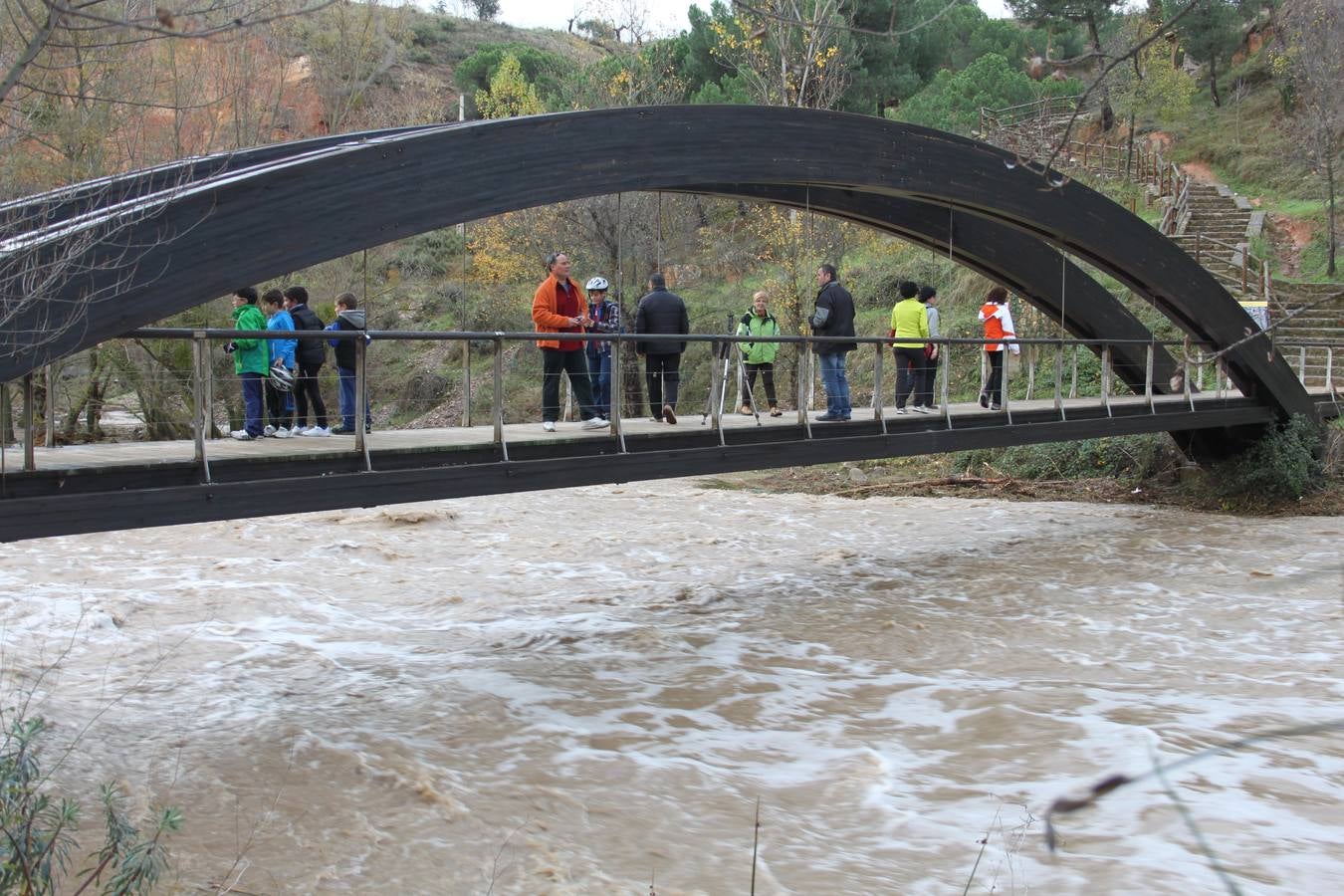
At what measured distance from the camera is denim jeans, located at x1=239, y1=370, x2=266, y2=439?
28.1 feet

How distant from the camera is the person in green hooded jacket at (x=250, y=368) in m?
8.59

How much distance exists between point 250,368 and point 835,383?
214 inches

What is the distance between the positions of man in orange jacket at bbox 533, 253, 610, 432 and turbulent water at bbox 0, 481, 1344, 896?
2187mm

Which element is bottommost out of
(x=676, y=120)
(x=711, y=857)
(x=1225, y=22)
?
(x=711, y=857)

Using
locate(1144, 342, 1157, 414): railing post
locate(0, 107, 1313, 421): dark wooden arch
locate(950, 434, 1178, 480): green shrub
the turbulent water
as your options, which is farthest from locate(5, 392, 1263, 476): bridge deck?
locate(950, 434, 1178, 480): green shrub

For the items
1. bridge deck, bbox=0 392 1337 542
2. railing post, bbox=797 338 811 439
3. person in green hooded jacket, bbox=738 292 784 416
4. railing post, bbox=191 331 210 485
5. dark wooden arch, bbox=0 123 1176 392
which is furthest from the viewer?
person in green hooded jacket, bbox=738 292 784 416

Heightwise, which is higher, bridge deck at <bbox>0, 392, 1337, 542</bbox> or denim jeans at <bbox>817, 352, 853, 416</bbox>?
denim jeans at <bbox>817, 352, 853, 416</bbox>

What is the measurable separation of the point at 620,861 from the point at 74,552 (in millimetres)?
11260

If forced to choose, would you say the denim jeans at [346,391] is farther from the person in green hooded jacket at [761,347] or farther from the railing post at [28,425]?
the person in green hooded jacket at [761,347]

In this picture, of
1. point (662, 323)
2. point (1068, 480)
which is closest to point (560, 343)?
point (662, 323)

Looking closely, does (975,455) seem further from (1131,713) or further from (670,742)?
(670,742)

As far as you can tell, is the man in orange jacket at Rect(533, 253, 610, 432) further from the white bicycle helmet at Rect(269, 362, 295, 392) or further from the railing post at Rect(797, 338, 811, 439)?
the white bicycle helmet at Rect(269, 362, 295, 392)

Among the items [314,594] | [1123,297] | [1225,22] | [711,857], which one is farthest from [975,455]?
[1225,22]

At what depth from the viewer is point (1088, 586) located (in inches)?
512
